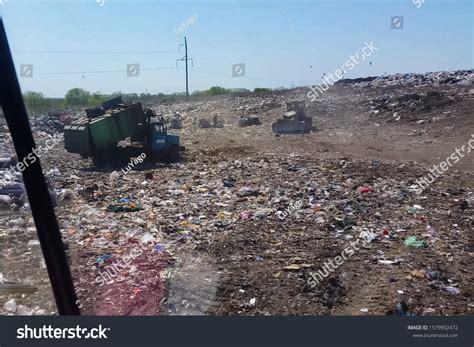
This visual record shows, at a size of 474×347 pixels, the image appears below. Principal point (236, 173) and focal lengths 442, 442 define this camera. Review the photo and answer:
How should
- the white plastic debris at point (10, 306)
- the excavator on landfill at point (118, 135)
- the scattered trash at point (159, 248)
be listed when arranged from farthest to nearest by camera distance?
the excavator on landfill at point (118, 135)
the scattered trash at point (159, 248)
the white plastic debris at point (10, 306)

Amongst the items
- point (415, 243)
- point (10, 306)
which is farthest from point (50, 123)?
point (415, 243)

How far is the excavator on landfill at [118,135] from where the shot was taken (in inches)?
487

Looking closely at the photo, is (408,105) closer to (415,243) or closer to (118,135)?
(118,135)

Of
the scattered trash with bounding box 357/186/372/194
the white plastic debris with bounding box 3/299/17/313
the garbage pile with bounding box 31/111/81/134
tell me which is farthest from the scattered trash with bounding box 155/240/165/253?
the garbage pile with bounding box 31/111/81/134

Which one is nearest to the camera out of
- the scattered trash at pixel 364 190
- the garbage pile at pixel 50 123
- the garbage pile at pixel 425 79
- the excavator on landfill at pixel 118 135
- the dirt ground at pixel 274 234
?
the dirt ground at pixel 274 234

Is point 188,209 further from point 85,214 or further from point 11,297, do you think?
point 11,297

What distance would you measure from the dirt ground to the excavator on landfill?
0.67 m

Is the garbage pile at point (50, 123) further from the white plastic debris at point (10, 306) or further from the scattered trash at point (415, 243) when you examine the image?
the scattered trash at point (415, 243)

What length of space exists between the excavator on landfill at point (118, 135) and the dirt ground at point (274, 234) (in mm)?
670

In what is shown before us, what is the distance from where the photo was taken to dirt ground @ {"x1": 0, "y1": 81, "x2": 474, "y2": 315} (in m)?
4.50

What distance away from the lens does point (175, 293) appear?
4.55m

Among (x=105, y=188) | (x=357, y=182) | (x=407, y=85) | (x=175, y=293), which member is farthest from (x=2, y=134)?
(x=407, y=85)

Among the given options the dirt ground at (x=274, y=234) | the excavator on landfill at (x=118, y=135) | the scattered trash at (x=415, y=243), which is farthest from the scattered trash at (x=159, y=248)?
the excavator on landfill at (x=118, y=135)

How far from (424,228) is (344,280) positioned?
2.38 metres
